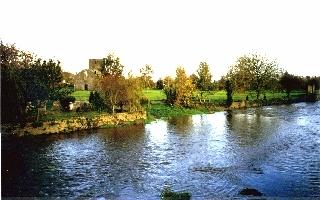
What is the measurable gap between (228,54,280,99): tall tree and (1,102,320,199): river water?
148ft

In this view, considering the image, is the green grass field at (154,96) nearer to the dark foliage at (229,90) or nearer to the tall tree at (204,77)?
the tall tree at (204,77)

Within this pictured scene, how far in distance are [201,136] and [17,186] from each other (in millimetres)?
20036

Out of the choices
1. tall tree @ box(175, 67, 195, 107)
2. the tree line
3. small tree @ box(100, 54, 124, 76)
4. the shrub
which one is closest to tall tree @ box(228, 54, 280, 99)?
the tree line

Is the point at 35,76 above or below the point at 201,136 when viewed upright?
above

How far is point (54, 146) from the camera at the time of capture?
29.5 m

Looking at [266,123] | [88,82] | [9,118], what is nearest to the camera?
[9,118]

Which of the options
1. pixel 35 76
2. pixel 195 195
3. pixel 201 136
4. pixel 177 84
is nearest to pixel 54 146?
pixel 35 76

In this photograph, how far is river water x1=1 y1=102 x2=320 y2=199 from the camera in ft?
57.8

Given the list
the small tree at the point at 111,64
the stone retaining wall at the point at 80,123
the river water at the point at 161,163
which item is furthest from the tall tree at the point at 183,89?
the river water at the point at 161,163

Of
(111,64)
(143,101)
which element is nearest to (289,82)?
(111,64)

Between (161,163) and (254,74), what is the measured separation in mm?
64578

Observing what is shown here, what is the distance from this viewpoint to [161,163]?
76.5ft

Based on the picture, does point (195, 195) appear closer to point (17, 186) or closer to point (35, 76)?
point (17, 186)

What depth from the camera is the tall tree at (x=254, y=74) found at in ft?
269
